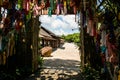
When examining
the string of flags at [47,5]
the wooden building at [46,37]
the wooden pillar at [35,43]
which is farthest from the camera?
the wooden building at [46,37]

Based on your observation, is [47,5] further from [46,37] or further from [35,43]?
[46,37]

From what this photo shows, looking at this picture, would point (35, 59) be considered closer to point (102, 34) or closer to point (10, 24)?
point (10, 24)

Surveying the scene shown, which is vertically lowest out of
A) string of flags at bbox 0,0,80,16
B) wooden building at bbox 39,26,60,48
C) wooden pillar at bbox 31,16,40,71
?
wooden building at bbox 39,26,60,48

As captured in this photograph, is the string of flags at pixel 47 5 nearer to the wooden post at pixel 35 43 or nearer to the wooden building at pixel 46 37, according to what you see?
the wooden post at pixel 35 43

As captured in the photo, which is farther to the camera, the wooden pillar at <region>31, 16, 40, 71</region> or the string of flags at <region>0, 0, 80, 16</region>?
the wooden pillar at <region>31, 16, 40, 71</region>

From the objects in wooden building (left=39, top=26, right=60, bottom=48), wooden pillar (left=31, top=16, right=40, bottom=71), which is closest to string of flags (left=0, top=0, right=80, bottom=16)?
wooden pillar (left=31, top=16, right=40, bottom=71)

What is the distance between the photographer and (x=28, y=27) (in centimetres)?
1230

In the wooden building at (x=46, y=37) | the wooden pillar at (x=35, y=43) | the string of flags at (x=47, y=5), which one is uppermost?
the string of flags at (x=47, y=5)

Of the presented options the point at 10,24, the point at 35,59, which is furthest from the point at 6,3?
the point at 35,59

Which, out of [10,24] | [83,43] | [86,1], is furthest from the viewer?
[83,43]

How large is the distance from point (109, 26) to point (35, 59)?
7002 millimetres

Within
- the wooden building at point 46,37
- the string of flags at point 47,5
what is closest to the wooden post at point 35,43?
the string of flags at point 47,5

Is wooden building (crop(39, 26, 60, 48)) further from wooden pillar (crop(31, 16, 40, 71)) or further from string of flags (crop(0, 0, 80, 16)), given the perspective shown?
string of flags (crop(0, 0, 80, 16))

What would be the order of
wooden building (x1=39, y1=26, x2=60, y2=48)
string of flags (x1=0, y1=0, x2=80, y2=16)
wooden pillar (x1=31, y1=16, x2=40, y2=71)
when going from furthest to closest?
wooden building (x1=39, y1=26, x2=60, y2=48) → wooden pillar (x1=31, y1=16, x2=40, y2=71) → string of flags (x1=0, y1=0, x2=80, y2=16)
